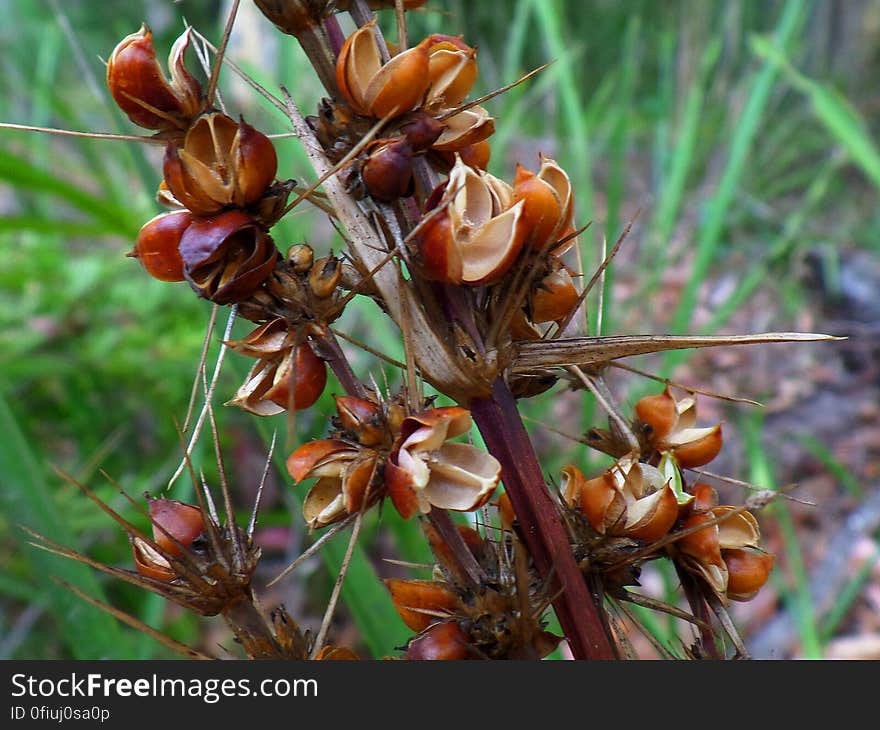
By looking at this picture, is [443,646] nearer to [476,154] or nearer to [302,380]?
[302,380]

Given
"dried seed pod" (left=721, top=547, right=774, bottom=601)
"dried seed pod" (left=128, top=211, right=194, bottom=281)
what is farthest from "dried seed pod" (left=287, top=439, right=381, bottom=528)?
"dried seed pod" (left=721, top=547, right=774, bottom=601)

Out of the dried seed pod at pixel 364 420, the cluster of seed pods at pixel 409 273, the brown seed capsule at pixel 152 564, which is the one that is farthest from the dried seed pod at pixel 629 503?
the brown seed capsule at pixel 152 564

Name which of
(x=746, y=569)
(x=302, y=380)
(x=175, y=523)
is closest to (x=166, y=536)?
(x=175, y=523)

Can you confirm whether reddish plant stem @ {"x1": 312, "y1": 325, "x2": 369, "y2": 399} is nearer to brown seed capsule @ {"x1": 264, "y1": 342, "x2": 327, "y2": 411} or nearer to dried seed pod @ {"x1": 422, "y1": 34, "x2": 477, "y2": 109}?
brown seed capsule @ {"x1": 264, "y1": 342, "x2": 327, "y2": 411}

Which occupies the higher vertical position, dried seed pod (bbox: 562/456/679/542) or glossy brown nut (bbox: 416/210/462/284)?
glossy brown nut (bbox: 416/210/462/284)

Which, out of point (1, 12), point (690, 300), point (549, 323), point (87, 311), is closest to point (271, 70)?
point (87, 311)

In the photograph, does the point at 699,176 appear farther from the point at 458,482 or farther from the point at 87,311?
the point at 458,482
